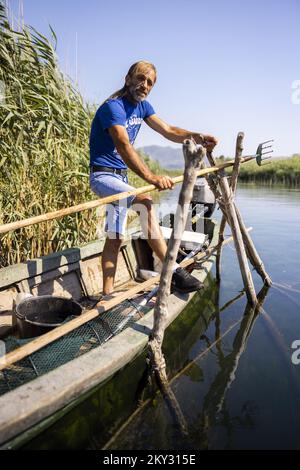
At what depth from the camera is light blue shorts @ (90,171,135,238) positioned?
3.61 m

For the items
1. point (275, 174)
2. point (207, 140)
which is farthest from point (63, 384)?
point (275, 174)

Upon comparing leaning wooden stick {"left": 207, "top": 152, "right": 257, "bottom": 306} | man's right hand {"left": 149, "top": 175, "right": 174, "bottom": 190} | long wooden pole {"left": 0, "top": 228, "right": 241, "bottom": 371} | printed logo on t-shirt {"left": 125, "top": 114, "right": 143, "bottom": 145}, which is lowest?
long wooden pole {"left": 0, "top": 228, "right": 241, "bottom": 371}

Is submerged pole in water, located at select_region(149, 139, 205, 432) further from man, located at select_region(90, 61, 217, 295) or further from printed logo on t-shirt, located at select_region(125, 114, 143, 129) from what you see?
printed logo on t-shirt, located at select_region(125, 114, 143, 129)

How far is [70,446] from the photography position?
2.43 m

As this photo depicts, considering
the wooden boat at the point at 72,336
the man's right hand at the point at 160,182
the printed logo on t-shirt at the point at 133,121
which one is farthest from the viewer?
the printed logo on t-shirt at the point at 133,121

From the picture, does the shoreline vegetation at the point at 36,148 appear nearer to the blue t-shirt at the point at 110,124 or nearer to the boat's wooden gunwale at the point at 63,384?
the blue t-shirt at the point at 110,124

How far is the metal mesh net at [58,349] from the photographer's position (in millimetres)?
2734

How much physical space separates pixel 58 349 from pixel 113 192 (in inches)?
60.4

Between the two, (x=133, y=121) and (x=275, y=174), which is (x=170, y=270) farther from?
→ (x=275, y=174)

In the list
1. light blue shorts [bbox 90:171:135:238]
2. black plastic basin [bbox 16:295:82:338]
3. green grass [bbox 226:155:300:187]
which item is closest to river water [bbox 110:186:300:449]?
black plastic basin [bbox 16:295:82:338]

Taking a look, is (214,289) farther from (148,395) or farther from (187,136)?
(148,395)

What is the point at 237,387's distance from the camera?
10.8 ft

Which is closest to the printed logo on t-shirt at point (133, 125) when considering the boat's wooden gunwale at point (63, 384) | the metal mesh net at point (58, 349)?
the metal mesh net at point (58, 349)

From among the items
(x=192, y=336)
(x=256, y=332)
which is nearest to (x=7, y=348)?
(x=192, y=336)
